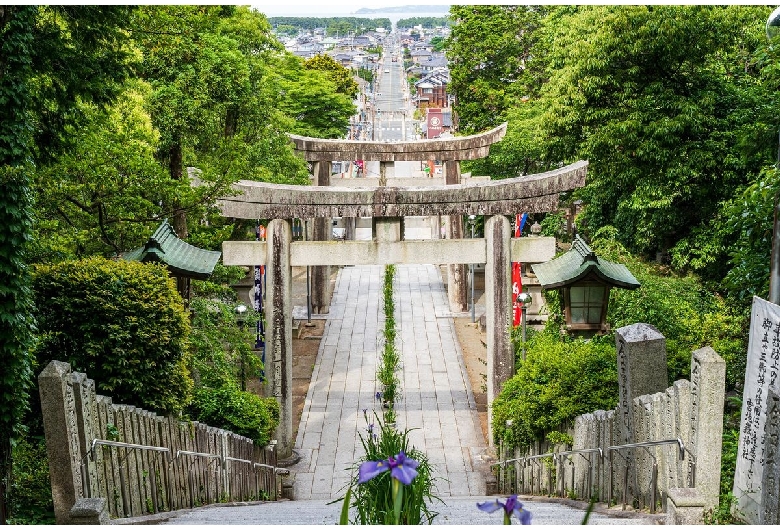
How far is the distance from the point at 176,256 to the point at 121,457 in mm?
4669

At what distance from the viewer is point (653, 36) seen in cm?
1947

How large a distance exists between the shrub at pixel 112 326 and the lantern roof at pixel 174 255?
220 centimetres

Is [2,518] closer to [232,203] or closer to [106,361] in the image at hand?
[106,361]

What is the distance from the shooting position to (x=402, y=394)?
1833 centimetres

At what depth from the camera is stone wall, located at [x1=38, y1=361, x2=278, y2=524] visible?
6.88 metres

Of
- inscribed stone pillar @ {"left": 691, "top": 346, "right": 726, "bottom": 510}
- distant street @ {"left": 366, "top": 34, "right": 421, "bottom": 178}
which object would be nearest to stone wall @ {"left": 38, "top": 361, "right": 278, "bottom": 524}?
inscribed stone pillar @ {"left": 691, "top": 346, "right": 726, "bottom": 510}

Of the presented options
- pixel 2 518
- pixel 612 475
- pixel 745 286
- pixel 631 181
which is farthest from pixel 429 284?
pixel 2 518

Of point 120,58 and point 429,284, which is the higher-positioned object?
point 120,58

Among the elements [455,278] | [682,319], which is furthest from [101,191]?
[455,278]

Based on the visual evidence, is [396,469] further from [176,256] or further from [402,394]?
[402,394]

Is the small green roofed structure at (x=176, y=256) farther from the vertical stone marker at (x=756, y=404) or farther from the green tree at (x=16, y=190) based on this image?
the vertical stone marker at (x=756, y=404)

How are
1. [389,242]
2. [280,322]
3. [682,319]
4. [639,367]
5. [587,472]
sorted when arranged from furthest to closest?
[280,322] → [389,242] → [682,319] → [587,472] → [639,367]

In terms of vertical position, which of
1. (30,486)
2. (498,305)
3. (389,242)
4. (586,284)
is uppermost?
(389,242)

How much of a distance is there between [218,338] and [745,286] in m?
7.77
